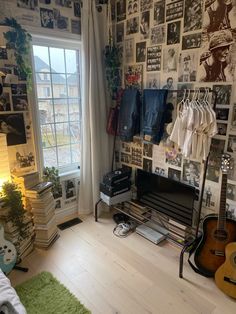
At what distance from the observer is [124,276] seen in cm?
195

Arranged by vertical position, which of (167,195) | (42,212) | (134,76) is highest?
(134,76)

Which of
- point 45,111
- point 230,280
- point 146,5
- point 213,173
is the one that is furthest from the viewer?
point 45,111

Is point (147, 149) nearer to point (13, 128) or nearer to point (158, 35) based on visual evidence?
point (158, 35)

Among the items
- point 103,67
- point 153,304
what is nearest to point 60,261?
point 153,304

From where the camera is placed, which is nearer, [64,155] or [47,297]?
[47,297]

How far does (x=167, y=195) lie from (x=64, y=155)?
127 cm

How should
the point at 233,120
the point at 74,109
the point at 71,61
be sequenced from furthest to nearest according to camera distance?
the point at 74,109 → the point at 71,61 → the point at 233,120

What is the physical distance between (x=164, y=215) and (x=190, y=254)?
1.39 ft

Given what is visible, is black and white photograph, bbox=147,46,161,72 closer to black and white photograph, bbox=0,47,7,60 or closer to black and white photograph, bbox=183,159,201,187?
black and white photograph, bbox=183,159,201,187

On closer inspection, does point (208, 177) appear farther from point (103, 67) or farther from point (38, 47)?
point (38, 47)

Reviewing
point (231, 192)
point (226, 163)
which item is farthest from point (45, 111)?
point (231, 192)

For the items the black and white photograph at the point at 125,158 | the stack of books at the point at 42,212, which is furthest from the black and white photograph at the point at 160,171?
the stack of books at the point at 42,212

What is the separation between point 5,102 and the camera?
2100 mm

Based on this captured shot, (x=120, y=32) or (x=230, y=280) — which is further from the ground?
(x=120, y=32)
